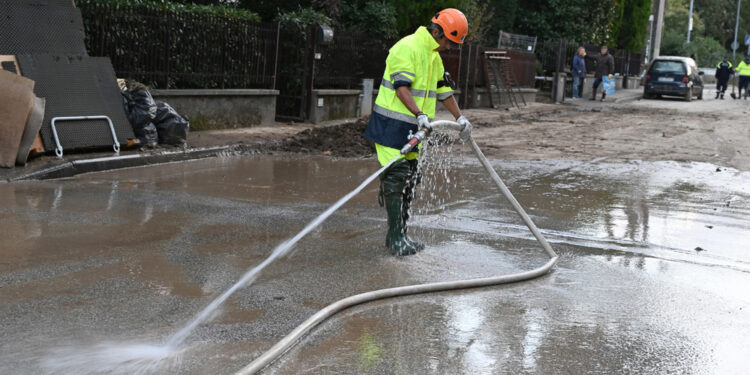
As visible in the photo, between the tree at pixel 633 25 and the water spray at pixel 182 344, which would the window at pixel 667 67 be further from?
the water spray at pixel 182 344

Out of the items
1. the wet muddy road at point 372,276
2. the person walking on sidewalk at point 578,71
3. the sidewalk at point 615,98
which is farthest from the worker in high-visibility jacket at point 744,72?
the wet muddy road at point 372,276

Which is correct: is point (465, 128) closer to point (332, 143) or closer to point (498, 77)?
point (332, 143)

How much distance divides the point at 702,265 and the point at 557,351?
2513 millimetres

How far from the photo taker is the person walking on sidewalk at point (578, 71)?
28828 millimetres

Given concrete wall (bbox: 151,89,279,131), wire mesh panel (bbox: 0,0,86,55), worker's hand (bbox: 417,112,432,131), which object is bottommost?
concrete wall (bbox: 151,89,279,131)

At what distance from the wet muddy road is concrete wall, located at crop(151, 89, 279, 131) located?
396 centimetres

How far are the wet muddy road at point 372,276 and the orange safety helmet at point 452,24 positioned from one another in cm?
160

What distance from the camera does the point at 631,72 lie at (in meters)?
40.1

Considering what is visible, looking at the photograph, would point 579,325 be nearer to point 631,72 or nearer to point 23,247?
point 23,247

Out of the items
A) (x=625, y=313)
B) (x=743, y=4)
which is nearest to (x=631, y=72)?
(x=625, y=313)

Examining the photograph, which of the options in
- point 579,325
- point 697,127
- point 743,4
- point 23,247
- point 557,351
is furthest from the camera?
point 743,4

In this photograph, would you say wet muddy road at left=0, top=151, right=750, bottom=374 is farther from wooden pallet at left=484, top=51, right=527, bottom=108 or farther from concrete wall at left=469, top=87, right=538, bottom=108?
wooden pallet at left=484, top=51, right=527, bottom=108

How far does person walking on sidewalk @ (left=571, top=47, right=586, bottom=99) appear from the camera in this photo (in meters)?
28.8

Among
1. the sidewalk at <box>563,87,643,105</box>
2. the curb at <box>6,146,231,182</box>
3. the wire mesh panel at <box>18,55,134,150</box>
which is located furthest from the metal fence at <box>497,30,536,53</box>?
the wire mesh panel at <box>18,55,134,150</box>
